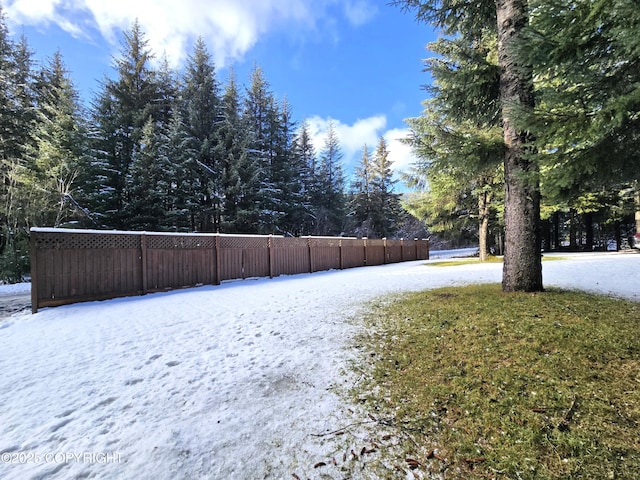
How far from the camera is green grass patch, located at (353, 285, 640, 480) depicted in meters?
1.54

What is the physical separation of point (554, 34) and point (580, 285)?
5.04 metres

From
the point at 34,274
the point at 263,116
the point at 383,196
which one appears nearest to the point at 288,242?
the point at 34,274

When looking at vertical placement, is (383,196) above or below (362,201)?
above

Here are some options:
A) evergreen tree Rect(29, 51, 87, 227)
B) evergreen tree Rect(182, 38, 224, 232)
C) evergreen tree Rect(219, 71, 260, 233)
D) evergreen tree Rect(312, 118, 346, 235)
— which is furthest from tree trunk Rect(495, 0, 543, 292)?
evergreen tree Rect(312, 118, 346, 235)

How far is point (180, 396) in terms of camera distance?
2352 millimetres

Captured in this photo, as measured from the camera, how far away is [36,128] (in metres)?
14.0

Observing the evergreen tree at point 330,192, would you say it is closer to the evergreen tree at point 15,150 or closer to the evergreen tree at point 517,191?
the evergreen tree at point 15,150

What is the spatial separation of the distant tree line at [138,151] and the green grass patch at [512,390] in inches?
547

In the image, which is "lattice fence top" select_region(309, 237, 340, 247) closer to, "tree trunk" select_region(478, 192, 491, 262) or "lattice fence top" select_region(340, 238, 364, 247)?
"lattice fence top" select_region(340, 238, 364, 247)

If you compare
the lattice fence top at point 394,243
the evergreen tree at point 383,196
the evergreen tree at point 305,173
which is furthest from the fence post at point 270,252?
the evergreen tree at point 383,196

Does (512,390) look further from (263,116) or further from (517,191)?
(263,116)

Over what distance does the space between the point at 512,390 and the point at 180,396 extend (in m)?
2.63

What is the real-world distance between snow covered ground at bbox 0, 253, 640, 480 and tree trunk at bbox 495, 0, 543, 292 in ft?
5.80

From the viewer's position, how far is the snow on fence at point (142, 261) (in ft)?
18.1
